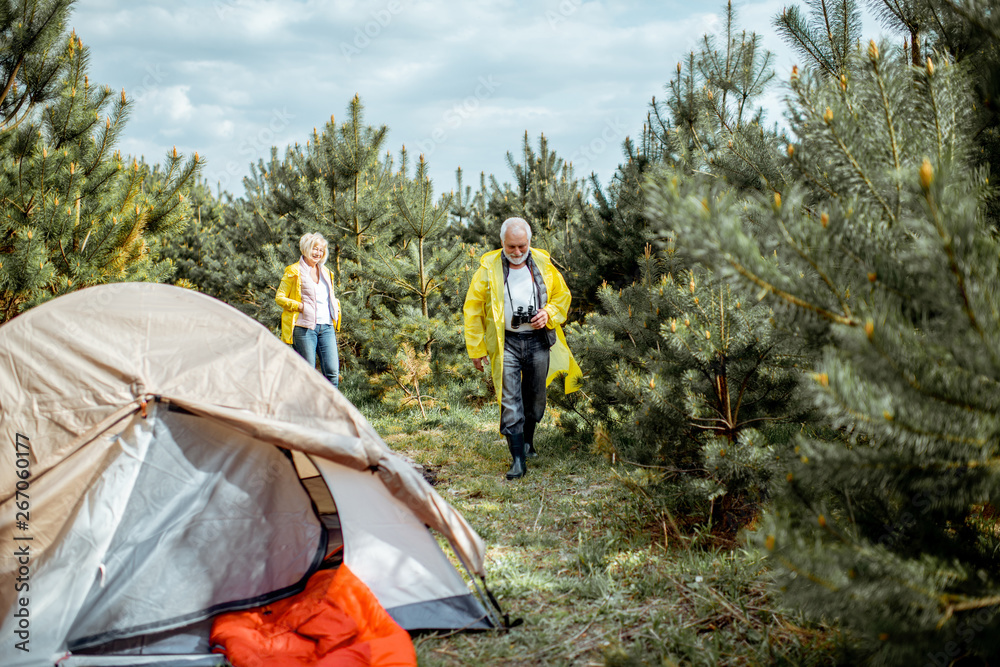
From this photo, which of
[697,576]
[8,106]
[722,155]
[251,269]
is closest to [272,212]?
[251,269]

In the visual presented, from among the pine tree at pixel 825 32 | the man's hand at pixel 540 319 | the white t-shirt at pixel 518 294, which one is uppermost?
the pine tree at pixel 825 32

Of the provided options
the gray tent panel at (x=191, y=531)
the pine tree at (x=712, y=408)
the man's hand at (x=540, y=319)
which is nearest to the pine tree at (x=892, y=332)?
the pine tree at (x=712, y=408)

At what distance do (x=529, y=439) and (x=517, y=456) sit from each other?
481mm

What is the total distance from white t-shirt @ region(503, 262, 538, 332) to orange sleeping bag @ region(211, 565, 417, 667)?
235 cm

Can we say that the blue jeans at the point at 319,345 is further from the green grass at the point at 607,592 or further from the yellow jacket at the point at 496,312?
the green grass at the point at 607,592

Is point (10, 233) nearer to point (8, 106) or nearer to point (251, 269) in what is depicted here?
point (8, 106)

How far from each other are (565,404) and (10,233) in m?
4.92

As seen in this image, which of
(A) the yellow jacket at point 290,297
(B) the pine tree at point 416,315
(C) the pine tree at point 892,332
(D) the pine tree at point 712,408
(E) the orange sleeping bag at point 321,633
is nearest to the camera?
(C) the pine tree at point 892,332

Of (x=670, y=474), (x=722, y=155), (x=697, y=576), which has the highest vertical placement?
(x=722, y=155)

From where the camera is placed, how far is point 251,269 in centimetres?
1328

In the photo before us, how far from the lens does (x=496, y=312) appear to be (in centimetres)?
458

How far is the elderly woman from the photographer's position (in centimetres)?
578

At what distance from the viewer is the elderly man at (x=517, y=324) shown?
4.59 m

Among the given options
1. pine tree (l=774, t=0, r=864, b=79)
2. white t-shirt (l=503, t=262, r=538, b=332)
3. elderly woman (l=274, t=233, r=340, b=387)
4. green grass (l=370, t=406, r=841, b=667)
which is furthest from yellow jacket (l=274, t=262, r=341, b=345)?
pine tree (l=774, t=0, r=864, b=79)
